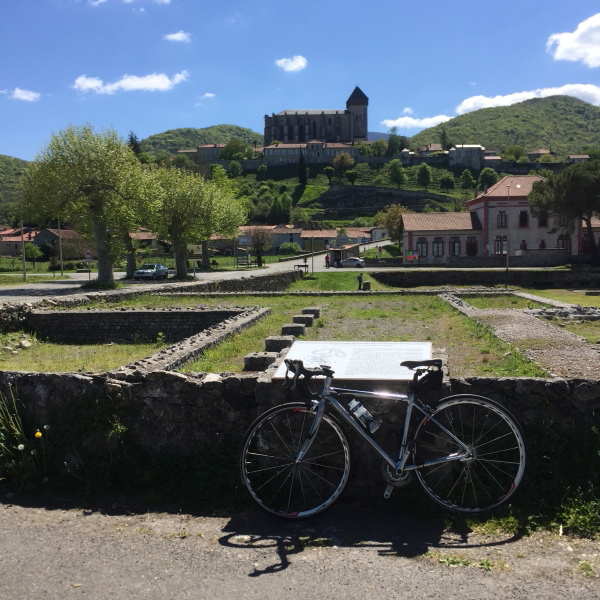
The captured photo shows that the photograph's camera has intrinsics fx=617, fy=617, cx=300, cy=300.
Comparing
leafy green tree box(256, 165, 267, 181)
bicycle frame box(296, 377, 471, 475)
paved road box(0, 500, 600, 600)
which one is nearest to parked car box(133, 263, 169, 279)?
paved road box(0, 500, 600, 600)

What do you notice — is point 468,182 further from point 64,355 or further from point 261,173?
point 64,355

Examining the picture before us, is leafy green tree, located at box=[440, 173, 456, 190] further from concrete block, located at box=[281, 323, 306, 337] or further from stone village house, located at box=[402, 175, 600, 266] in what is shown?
concrete block, located at box=[281, 323, 306, 337]

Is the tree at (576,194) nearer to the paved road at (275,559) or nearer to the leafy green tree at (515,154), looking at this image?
the paved road at (275,559)

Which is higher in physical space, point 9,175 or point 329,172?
point 9,175

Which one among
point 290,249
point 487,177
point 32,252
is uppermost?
point 487,177

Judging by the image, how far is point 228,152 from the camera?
16675 cm

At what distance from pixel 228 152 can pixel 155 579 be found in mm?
169186

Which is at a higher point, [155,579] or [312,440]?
[312,440]

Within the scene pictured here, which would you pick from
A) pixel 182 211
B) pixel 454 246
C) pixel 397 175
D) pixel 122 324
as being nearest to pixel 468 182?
pixel 397 175

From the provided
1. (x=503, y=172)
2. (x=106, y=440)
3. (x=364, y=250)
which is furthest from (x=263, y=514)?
(x=503, y=172)

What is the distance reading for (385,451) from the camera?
4.77 m

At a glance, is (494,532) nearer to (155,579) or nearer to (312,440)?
(312,440)

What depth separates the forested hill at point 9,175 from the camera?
141800 mm

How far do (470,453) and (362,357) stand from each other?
1.40 meters
